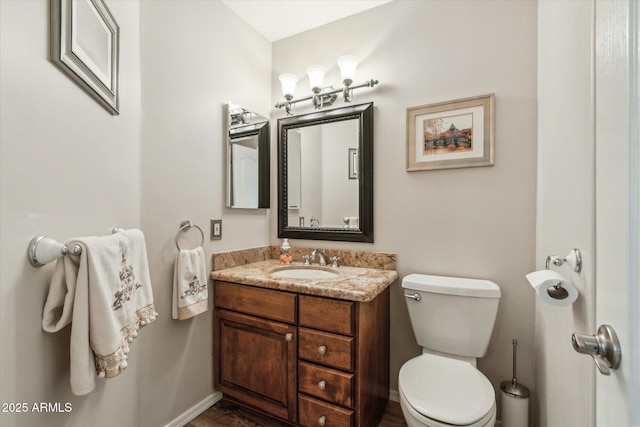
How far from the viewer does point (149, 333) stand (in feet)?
4.75

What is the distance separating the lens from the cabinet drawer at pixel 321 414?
1355 millimetres

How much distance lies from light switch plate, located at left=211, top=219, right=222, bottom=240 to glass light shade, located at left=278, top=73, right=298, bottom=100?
3.43ft

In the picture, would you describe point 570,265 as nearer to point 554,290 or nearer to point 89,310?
point 554,290

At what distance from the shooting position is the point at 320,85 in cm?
200

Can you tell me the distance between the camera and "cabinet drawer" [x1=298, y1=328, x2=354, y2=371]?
1360 mm

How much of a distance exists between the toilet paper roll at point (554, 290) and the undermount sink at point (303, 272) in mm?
1181

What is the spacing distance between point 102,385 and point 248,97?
72.8 inches

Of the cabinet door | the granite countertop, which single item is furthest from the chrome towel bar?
the cabinet door

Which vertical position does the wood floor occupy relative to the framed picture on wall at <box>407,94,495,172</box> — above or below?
below

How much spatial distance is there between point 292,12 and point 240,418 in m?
2.65

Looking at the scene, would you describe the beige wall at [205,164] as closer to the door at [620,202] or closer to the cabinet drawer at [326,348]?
the cabinet drawer at [326,348]

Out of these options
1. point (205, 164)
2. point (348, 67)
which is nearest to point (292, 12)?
point (348, 67)

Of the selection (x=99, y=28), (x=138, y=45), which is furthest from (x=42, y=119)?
(x=138, y=45)

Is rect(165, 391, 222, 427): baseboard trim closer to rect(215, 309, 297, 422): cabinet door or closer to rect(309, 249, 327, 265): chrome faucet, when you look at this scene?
rect(215, 309, 297, 422): cabinet door
